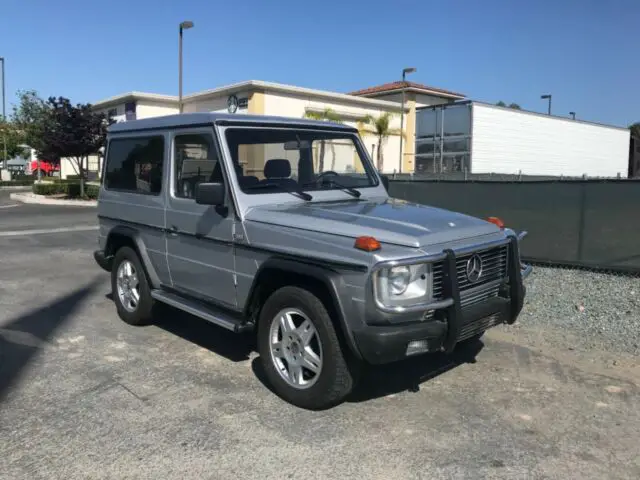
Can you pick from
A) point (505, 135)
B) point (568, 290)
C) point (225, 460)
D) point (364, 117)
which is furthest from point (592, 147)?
point (225, 460)

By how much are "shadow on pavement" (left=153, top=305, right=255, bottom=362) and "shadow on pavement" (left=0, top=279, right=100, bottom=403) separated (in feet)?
3.58

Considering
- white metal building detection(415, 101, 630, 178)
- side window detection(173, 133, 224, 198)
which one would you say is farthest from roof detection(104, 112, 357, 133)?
white metal building detection(415, 101, 630, 178)

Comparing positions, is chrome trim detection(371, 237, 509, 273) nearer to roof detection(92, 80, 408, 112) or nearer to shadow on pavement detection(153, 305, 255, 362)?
shadow on pavement detection(153, 305, 255, 362)

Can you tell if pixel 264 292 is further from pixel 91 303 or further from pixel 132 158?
pixel 91 303

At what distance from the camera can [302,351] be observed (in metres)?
4.00

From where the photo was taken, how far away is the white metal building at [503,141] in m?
24.4

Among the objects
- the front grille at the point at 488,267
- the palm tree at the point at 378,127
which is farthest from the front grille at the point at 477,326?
the palm tree at the point at 378,127

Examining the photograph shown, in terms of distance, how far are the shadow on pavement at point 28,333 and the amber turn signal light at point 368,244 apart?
282 cm

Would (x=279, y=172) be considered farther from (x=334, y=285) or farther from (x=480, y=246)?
(x=480, y=246)

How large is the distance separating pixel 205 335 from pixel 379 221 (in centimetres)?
260

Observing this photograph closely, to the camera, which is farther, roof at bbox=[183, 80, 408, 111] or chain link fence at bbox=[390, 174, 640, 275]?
roof at bbox=[183, 80, 408, 111]

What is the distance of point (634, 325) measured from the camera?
19.5 feet

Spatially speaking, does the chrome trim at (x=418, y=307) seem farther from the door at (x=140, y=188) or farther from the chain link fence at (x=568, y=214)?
the chain link fence at (x=568, y=214)

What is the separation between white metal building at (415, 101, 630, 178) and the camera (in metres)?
24.4
